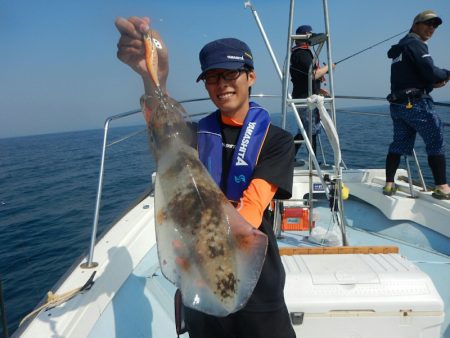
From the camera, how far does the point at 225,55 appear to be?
202cm

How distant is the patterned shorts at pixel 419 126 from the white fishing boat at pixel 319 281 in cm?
80

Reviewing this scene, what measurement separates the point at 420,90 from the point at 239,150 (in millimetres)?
4179

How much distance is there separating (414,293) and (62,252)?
27.8ft

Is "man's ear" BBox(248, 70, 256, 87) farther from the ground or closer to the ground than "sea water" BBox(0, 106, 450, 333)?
farther from the ground

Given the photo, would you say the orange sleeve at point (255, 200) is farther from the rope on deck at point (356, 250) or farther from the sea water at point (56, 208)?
the rope on deck at point (356, 250)

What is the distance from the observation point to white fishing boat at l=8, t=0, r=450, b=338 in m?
2.62

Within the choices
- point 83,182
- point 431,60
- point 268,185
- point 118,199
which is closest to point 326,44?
point 431,60

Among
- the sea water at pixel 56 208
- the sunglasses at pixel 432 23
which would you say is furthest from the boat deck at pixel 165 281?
the sunglasses at pixel 432 23

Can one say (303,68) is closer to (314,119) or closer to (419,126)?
(314,119)

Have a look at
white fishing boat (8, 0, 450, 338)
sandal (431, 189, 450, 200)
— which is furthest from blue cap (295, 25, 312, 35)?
sandal (431, 189, 450, 200)

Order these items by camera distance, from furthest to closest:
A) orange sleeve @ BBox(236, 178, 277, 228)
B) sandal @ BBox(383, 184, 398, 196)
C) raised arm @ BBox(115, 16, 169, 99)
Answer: sandal @ BBox(383, 184, 398, 196)
raised arm @ BBox(115, 16, 169, 99)
orange sleeve @ BBox(236, 178, 277, 228)

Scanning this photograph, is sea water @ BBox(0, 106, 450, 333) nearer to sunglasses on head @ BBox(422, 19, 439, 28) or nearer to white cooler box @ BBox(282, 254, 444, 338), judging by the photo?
sunglasses on head @ BBox(422, 19, 439, 28)

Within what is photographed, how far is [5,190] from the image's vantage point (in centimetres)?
1617

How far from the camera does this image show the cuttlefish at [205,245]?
171 centimetres
